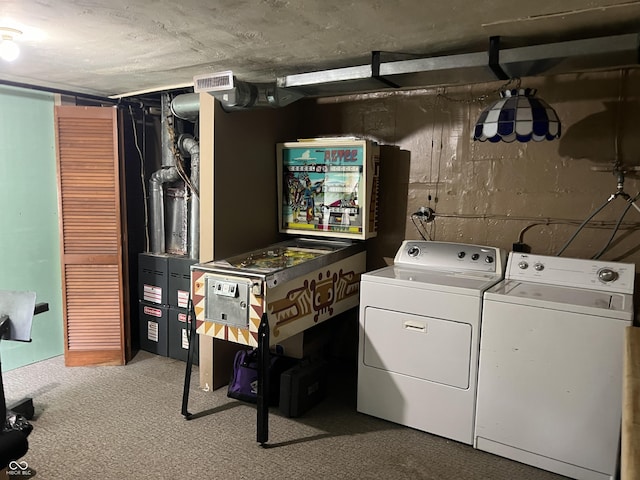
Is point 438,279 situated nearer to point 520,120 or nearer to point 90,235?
point 520,120

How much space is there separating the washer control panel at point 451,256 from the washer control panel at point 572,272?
4.2 inches

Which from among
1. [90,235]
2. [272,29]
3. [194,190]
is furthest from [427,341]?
[90,235]

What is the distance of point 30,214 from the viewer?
377 centimetres

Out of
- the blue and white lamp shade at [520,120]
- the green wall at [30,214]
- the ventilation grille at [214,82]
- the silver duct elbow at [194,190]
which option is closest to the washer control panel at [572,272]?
the blue and white lamp shade at [520,120]

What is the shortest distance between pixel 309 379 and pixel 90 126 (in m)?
2.55

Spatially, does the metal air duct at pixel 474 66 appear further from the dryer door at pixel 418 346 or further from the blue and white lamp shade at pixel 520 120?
the dryer door at pixel 418 346

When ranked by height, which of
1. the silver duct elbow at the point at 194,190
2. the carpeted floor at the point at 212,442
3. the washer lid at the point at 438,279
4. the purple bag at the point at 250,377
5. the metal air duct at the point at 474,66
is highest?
the metal air duct at the point at 474,66

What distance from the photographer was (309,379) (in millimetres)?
3133

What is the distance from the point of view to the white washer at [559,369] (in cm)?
236

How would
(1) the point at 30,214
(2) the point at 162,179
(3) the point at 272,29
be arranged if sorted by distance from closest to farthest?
Result: 1. (3) the point at 272,29
2. (1) the point at 30,214
3. (2) the point at 162,179

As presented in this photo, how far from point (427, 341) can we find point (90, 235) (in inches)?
107

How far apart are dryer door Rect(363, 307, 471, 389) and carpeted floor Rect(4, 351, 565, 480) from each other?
40 cm

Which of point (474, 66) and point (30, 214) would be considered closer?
point (474, 66)

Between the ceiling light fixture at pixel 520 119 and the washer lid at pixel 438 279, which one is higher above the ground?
the ceiling light fixture at pixel 520 119
